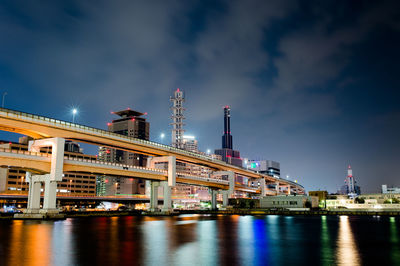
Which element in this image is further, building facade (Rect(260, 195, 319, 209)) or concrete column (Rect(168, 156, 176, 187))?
building facade (Rect(260, 195, 319, 209))

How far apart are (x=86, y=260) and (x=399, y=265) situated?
1761cm

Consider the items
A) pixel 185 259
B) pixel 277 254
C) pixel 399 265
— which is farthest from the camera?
pixel 277 254

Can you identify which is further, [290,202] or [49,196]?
[290,202]

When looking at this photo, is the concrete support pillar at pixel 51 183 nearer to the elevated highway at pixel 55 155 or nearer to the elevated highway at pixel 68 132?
the elevated highway at pixel 55 155

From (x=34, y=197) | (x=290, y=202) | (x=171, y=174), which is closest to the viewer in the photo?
(x=34, y=197)

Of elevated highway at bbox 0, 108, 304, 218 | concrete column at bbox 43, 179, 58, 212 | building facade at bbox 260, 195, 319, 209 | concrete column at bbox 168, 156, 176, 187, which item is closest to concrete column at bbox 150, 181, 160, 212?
elevated highway at bbox 0, 108, 304, 218

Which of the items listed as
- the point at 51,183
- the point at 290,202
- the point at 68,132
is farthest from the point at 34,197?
the point at 290,202

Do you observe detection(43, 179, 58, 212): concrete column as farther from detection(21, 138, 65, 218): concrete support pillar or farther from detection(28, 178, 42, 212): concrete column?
detection(28, 178, 42, 212): concrete column

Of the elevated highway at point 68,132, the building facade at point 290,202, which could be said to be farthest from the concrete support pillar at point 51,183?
the building facade at point 290,202

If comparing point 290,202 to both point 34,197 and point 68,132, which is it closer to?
point 68,132

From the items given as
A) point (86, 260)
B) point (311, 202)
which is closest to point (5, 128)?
point (86, 260)

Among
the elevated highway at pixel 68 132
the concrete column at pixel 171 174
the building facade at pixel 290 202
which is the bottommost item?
the building facade at pixel 290 202

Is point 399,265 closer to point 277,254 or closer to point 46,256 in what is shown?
point 277,254

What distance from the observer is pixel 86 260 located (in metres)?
19.4
